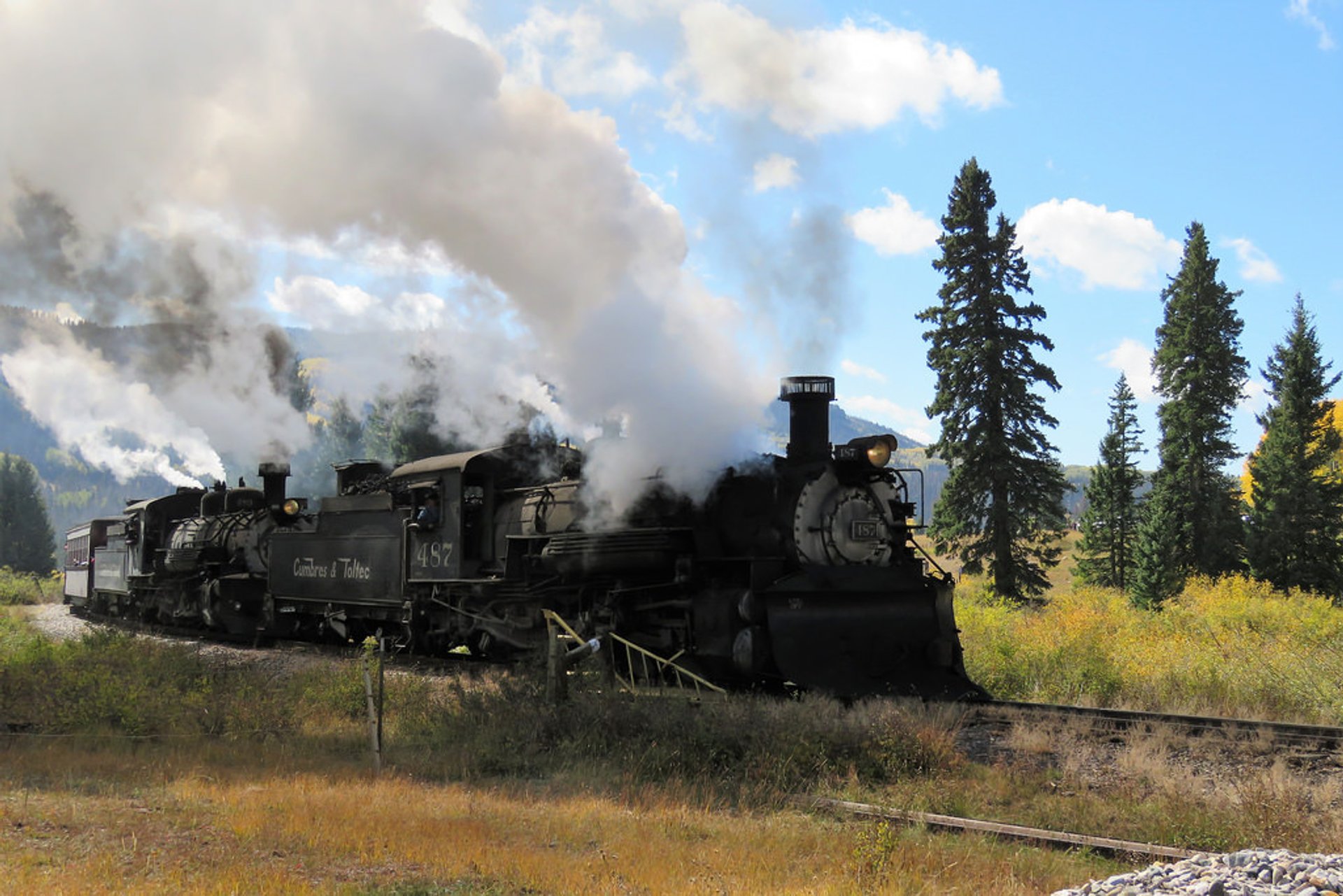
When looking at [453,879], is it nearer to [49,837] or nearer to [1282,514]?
[49,837]

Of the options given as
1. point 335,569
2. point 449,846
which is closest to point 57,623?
point 335,569

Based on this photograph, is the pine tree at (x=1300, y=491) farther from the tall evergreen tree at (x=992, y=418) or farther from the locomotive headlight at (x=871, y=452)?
the locomotive headlight at (x=871, y=452)

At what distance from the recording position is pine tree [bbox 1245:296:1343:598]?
1316 inches

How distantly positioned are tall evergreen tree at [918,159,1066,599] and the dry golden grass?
73.5 feet

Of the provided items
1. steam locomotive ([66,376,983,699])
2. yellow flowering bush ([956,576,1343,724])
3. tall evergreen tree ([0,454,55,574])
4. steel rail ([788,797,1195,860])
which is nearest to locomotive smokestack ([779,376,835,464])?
steam locomotive ([66,376,983,699])

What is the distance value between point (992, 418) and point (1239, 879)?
2468 cm

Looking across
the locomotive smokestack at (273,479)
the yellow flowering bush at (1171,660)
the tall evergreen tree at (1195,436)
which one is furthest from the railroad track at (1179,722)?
the tall evergreen tree at (1195,436)

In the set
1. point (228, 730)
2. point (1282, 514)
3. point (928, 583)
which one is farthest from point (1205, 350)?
point (228, 730)

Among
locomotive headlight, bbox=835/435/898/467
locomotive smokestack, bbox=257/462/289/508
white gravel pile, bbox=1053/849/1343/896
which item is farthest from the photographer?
locomotive smokestack, bbox=257/462/289/508

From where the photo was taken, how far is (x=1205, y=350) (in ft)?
121

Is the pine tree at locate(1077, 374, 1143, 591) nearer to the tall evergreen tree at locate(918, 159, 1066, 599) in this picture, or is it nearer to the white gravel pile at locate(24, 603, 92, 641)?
the tall evergreen tree at locate(918, 159, 1066, 599)

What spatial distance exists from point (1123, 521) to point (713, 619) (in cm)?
4268

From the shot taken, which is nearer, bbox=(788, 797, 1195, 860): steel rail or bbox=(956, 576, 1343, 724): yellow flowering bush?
bbox=(788, 797, 1195, 860): steel rail

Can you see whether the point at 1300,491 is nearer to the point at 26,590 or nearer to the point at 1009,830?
the point at 1009,830
